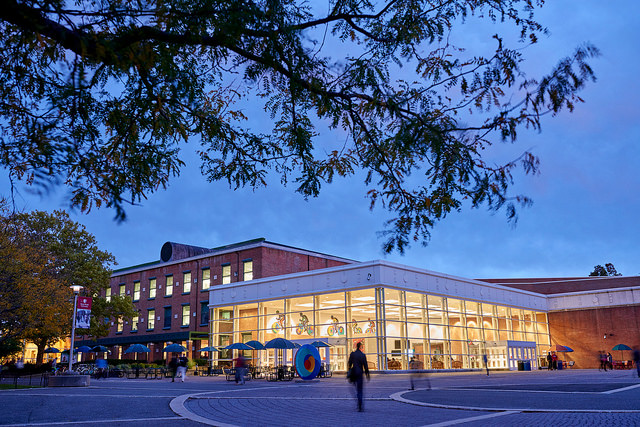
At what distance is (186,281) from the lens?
52.2 metres

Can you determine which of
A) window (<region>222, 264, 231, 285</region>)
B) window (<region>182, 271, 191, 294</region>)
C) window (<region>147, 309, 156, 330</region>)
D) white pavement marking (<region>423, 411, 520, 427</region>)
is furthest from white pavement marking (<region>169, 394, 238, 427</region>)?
window (<region>147, 309, 156, 330</region>)

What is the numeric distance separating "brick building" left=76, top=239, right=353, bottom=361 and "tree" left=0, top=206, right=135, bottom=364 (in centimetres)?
619

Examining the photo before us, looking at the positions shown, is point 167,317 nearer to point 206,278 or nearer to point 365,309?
point 206,278

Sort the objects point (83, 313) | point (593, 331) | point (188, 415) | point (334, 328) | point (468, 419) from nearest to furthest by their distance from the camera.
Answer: point (468, 419) → point (188, 415) → point (83, 313) → point (334, 328) → point (593, 331)

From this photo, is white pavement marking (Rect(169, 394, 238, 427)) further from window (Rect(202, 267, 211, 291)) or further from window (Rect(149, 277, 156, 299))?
window (Rect(149, 277, 156, 299))

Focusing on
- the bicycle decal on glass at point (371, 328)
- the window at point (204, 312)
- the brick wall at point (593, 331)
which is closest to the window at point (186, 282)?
the window at point (204, 312)

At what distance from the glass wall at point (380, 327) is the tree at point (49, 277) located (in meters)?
9.56

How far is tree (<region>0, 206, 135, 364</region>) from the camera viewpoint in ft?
93.0

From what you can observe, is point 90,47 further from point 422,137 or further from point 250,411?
point 250,411

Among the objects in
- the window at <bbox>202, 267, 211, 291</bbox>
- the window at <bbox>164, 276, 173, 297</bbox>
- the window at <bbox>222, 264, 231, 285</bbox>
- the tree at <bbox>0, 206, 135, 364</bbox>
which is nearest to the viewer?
the tree at <bbox>0, 206, 135, 364</bbox>

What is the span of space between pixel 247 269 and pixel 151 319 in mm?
14389

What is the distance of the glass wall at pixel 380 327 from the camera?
3500cm

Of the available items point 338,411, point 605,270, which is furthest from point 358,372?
point 605,270

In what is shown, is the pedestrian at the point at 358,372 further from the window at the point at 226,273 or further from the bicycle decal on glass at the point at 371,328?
the window at the point at 226,273
